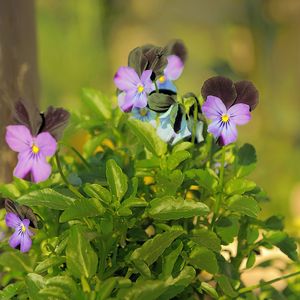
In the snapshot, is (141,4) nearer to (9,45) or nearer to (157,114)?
(9,45)

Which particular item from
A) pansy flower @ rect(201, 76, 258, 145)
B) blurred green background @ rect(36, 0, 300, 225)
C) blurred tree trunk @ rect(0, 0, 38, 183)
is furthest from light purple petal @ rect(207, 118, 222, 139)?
blurred green background @ rect(36, 0, 300, 225)

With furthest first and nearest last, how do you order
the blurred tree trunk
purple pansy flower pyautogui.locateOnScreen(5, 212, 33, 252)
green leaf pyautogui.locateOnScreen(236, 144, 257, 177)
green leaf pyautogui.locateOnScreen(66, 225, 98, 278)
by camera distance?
the blurred tree trunk → green leaf pyautogui.locateOnScreen(236, 144, 257, 177) → purple pansy flower pyautogui.locateOnScreen(5, 212, 33, 252) → green leaf pyautogui.locateOnScreen(66, 225, 98, 278)

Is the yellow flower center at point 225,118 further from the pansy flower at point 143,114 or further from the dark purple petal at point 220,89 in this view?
the pansy flower at point 143,114

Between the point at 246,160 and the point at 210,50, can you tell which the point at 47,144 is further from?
the point at 210,50

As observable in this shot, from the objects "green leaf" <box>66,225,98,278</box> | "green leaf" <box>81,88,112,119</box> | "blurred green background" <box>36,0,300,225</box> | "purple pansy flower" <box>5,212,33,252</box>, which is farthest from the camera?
"blurred green background" <box>36,0,300,225</box>

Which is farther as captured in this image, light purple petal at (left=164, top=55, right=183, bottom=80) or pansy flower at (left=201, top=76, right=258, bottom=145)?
light purple petal at (left=164, top=55, right=183, bottom=80)

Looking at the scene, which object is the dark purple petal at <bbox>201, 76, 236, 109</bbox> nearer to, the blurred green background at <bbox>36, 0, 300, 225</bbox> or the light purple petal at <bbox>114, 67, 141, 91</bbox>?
the light purple petal at <bbox>114, 67, 141, 91</bbox>
